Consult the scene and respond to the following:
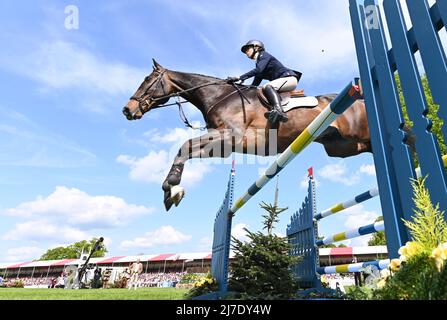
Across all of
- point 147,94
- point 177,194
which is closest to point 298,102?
point 177,194

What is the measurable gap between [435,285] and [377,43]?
3.25 ft

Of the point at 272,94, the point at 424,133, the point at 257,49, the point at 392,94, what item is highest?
the point at 257,49

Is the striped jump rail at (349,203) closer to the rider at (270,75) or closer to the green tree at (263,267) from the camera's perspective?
the green tree at (263,267)

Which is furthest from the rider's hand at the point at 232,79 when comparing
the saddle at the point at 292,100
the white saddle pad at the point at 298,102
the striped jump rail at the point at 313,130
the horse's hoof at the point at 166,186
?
the horse's hoof at the point at 166,186

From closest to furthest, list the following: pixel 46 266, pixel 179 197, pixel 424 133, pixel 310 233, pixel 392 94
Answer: pixel 424 133, pixel 392 94, pixel 179 197, pixel 310 233, pixel 46 266

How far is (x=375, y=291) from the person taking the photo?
81 centimetres

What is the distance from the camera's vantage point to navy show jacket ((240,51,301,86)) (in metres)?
3.71

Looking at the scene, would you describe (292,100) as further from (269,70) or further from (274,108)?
(269,70)

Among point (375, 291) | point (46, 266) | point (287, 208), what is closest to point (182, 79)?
point (287, 208)

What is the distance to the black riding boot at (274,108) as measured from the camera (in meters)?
3.17

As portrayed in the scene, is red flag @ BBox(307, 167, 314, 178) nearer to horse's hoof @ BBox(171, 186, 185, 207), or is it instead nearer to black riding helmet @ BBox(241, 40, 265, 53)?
black riding helmet @ BBox(241, 40, 265, 53)

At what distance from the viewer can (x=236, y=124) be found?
3344 mm
